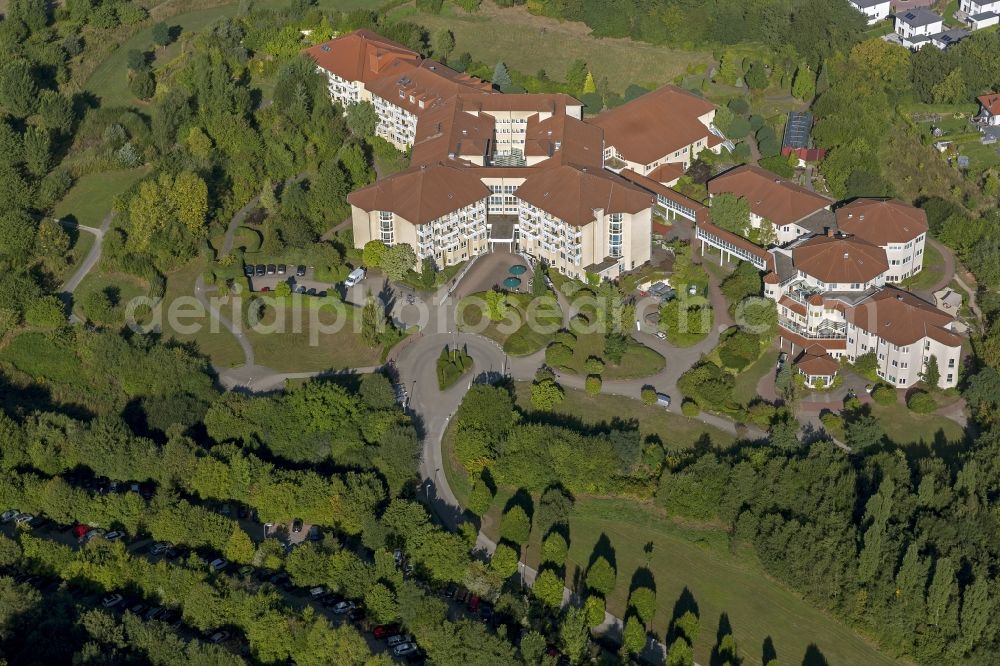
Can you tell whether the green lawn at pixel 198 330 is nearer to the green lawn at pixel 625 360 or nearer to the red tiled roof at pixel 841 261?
the green lawn at pixel 625 360

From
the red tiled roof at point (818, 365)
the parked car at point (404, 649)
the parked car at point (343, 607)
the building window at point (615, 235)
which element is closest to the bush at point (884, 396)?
the red tiled roof at point (818, 365)

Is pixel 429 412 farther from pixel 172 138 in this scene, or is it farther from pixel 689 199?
pixel 172 138

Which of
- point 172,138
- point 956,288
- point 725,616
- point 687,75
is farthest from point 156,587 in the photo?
point 687,75

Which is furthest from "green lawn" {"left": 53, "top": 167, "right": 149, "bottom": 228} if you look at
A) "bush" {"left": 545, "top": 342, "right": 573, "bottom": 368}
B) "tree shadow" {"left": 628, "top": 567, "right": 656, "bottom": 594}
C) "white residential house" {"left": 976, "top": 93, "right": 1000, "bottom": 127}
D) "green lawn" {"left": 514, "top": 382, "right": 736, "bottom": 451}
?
"white residential house" {"left": 976, "top": 93, "right": 1000, "bottom": 127}

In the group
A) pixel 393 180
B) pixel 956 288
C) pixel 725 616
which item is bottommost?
pixel 725 616

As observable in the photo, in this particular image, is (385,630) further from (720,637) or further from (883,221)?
(883,221)
